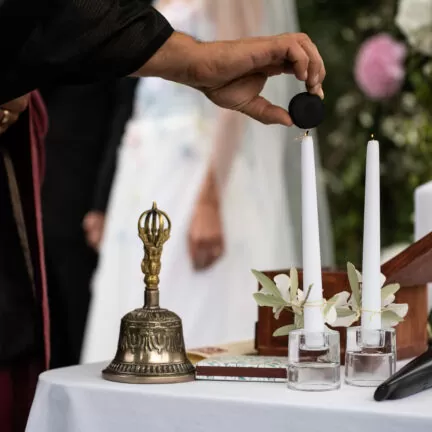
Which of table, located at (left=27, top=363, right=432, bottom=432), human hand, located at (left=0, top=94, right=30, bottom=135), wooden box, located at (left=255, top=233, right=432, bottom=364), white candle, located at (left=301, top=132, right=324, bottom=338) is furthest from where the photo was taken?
human hand, located at (left=0, top=94, right=30, bottom=135)

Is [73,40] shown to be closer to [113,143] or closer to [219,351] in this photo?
[219,351]

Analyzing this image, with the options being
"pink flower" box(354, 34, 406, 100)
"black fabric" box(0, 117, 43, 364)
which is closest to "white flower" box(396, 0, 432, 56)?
"pink flower" box(354, 34, 406, 100)

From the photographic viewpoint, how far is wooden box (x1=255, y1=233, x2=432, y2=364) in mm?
1208

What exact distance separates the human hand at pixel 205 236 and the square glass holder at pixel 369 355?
7.03 feet

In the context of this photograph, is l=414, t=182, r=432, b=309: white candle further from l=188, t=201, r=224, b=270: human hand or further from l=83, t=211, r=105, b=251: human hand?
l=83, t=211, r=105, b=251: human hand

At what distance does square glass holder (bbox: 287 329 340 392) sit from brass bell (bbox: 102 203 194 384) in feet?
0.40

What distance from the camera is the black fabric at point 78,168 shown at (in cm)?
335

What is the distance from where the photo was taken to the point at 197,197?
330 centimetres

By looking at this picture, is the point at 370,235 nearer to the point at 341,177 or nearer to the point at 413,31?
the point at 413,31

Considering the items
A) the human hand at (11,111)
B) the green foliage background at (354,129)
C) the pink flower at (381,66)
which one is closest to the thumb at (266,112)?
the human hand at (11,111)

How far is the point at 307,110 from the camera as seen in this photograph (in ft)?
4.08

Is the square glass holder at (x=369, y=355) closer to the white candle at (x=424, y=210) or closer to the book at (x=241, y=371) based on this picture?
the book at (x=241, y=371)

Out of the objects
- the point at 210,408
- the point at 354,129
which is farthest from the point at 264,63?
the point at 354,129

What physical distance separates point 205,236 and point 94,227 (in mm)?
340
